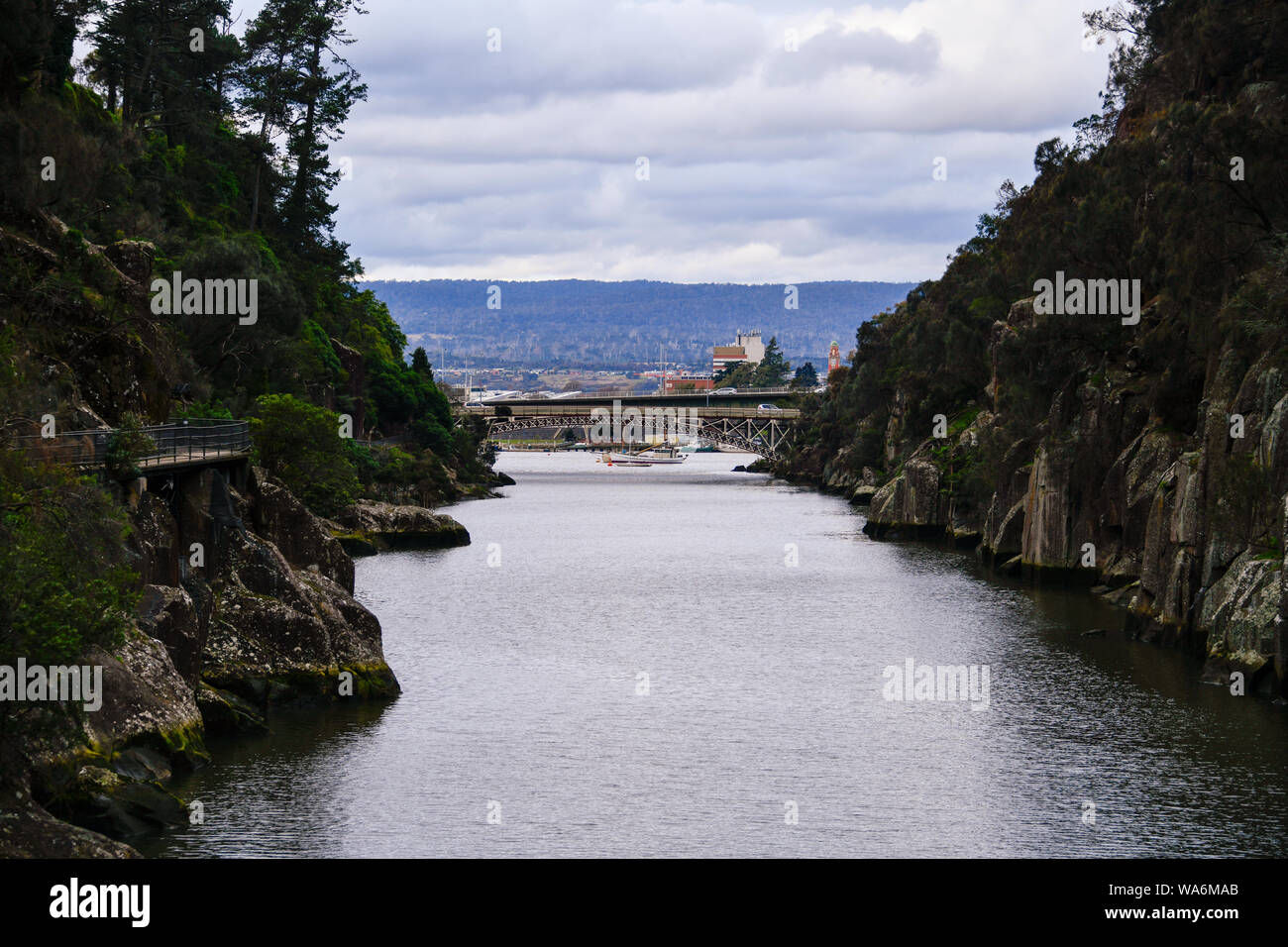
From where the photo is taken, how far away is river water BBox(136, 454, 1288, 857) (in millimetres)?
32031

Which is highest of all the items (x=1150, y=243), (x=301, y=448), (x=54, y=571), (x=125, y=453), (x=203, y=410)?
(x=1150, y=243)

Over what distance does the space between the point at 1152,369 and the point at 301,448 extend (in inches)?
1615

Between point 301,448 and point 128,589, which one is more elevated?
Answer: point 301,448

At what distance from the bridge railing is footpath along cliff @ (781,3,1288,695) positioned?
31.4 metres

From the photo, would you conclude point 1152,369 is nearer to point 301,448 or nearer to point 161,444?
point 301,448

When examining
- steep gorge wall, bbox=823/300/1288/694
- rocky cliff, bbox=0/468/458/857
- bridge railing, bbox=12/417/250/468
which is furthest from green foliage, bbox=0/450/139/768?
steep gorge wall, bbox=823/300/1288/694

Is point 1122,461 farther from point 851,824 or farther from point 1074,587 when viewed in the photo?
point 851,824

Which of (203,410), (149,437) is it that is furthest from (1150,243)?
(149,437)

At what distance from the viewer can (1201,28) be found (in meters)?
65.8

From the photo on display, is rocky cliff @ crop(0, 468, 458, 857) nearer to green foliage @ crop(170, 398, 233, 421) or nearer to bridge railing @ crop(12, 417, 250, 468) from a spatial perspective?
bridge railing @ crop(12, 417, 250, 468)

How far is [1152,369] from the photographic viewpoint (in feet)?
228

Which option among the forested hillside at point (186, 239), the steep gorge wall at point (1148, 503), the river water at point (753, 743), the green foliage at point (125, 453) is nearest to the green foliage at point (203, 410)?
the forested hillside at point (186, 239)

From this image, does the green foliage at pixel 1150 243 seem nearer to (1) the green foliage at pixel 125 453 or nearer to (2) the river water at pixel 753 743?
(2) the river water at pixel 753 743

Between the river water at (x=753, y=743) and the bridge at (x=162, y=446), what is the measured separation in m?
7.87
